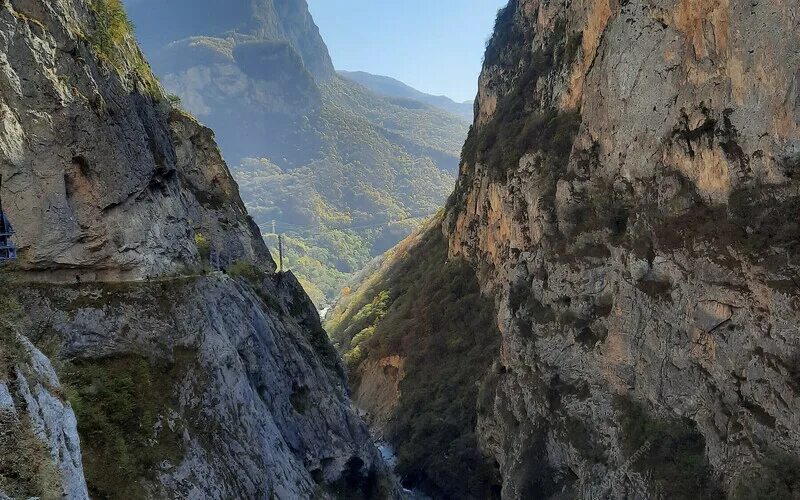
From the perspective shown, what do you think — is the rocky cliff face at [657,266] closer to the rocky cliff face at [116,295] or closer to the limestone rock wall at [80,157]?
the rocky cliff face at [116,295]

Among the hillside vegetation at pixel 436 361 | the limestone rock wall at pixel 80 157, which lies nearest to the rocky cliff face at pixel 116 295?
the limestone rock wall at pixel 80 157

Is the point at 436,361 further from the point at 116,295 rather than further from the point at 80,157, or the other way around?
the point at 80,157

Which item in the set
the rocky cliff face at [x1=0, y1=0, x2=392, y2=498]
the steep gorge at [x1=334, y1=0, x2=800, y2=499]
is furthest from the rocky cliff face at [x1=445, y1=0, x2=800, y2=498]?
the rocky cliff face at [x1=0, y1=0, x2=392, y2=498]

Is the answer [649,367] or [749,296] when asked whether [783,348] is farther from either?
[649,367]

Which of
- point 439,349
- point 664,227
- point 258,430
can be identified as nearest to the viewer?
point 258,430

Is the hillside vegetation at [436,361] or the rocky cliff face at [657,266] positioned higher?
the rocky cliff face at [657,266]

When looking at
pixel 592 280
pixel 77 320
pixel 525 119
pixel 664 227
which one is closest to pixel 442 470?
pixel 592 280

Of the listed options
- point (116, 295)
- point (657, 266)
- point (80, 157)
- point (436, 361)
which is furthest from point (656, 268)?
point (436, 361)
